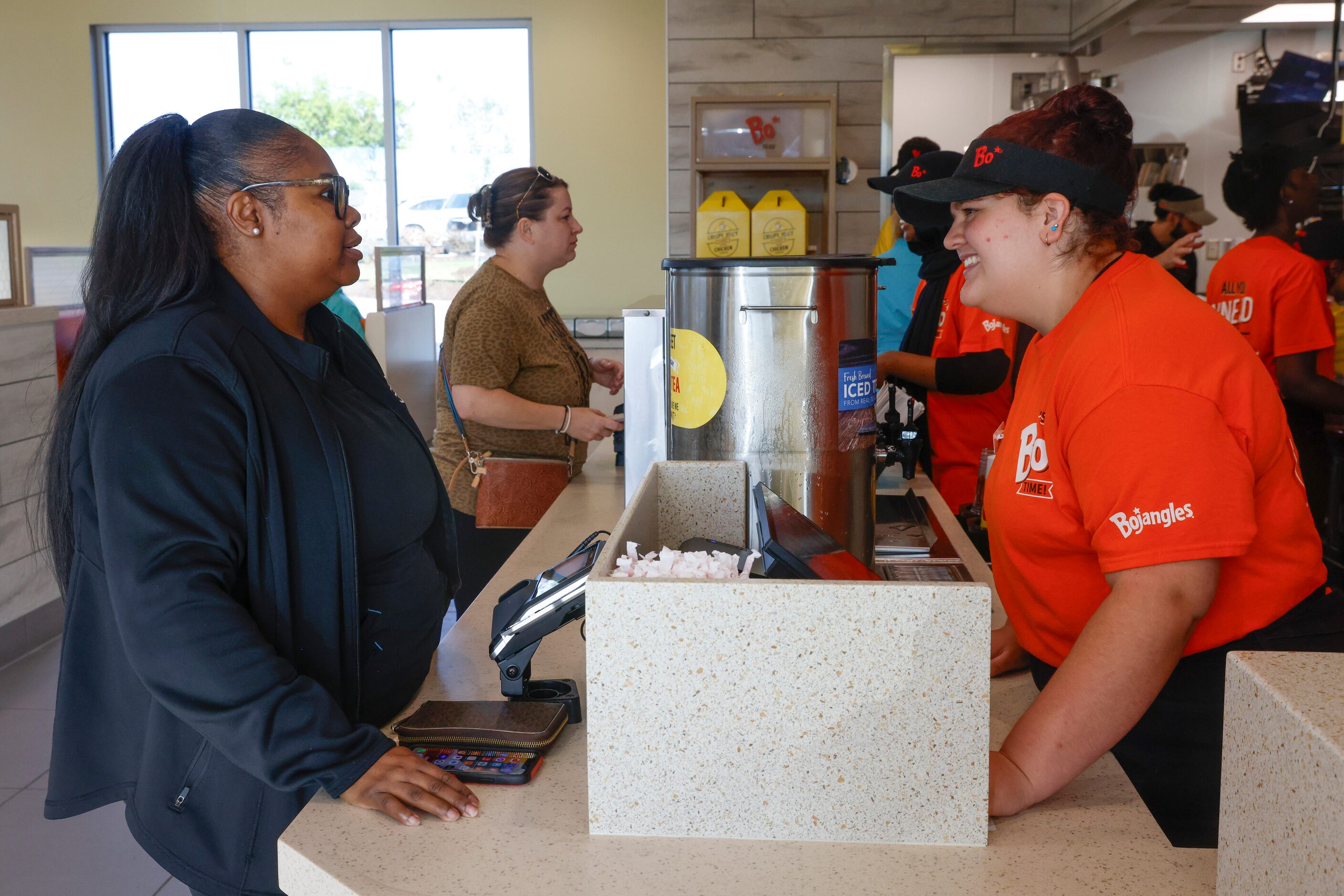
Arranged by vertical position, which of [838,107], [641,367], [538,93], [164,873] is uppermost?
[538,93]

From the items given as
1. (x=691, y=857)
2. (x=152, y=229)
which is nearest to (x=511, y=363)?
(x=152, y=229)

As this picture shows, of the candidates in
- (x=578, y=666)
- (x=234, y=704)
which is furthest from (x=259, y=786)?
(x=578, y=666)

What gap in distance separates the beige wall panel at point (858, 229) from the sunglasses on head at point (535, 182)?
7.94 feet

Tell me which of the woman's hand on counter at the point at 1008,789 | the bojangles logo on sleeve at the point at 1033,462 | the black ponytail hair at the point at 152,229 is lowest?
the woman's hand on counter at the point at 1008,789

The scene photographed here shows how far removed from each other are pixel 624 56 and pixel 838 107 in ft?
11.7

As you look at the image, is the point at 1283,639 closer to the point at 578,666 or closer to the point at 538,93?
the point at 578,666

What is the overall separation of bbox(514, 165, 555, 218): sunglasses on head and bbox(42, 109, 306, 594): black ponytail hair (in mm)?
1492

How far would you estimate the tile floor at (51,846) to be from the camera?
237cm

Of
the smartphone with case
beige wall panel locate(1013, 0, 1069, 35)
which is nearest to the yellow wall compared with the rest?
beige wall panel locate(1013, 0, 1069, 35)

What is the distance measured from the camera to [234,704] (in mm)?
1050

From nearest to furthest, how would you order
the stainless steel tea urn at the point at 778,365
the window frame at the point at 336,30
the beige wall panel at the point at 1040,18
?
the stainless steel tea urn at the point at 778,365 < the beige wall panel at the point at 1040,18 < the window frame at the point at 336,30

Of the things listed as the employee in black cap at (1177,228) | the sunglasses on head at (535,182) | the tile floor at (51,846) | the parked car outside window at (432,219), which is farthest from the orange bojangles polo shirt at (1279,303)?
the parked car outside window at (432,219)

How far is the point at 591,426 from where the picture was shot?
2633 mm

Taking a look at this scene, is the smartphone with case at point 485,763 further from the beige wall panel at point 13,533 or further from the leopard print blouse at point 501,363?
the beige wall panel at point 13,533
